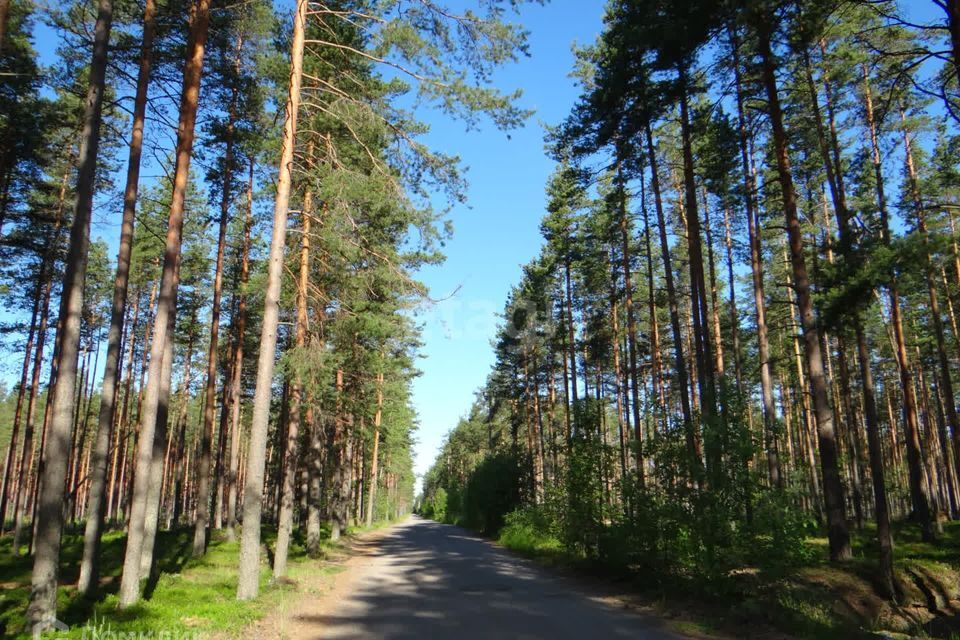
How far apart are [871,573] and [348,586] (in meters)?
11.6

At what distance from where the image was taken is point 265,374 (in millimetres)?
10086

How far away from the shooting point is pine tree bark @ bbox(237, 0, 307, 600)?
971 cm

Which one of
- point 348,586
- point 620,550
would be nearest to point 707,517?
point 620,550

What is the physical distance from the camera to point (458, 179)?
1150 centimetres

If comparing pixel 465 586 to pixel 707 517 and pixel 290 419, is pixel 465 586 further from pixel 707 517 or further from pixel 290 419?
pixel 290 419

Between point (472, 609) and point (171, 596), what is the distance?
18.8 feet

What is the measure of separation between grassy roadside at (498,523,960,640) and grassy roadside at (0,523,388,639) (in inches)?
271

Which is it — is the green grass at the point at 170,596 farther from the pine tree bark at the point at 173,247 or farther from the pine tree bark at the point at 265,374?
the pine tree bark at the point at 173,247

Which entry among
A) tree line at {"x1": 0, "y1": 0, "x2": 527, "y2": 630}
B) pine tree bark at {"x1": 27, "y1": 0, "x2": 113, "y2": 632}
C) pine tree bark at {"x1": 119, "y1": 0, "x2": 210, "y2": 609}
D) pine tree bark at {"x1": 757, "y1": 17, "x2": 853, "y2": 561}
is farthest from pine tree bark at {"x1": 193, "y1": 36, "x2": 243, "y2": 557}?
pine tree bark at {"x1": 757, "y1": 17, "x2": 853, "y2": 561}

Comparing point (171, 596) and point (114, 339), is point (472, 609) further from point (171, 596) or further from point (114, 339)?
point (114, 339)

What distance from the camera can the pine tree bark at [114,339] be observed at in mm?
10539

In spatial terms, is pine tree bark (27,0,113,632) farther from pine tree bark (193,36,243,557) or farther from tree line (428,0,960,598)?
tree line (428,0,960,598)

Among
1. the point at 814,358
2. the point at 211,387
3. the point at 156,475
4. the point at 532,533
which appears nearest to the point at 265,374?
the point at 156,475

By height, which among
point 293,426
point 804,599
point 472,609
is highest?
point 293,426
